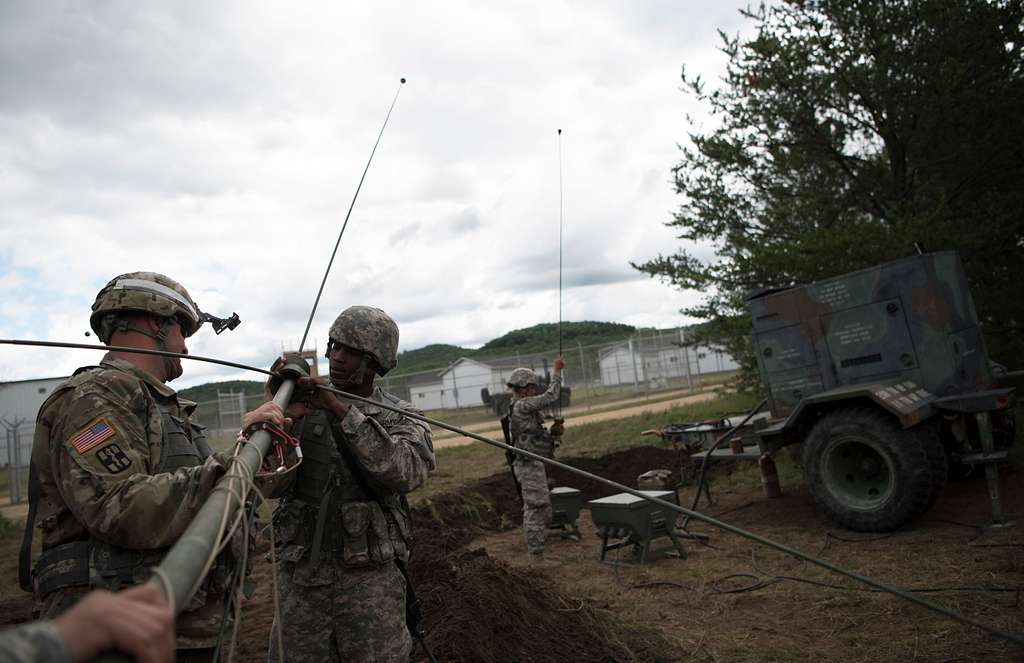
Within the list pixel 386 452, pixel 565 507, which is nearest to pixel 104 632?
pixel 386 452

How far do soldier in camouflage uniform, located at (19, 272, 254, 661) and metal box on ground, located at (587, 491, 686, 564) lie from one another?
4.97 metres

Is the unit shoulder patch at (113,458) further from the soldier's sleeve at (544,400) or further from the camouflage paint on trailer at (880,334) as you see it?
the camouflage paint on trailer at (880,334)

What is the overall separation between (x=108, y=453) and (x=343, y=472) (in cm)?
122

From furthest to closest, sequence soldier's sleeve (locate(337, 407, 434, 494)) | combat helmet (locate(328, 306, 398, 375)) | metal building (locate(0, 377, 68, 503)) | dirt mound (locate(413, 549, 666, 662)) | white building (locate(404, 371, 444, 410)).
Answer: white building (locate(404, 371, 444, 410)), metal building (locate(0, 377, 68, 503)), dirt mound (locate(413, 549, 666, 662)), combat helmet (locate(328, 306, 398, 375)), soldier's sleeve (locate(337, 407, 434, 494))

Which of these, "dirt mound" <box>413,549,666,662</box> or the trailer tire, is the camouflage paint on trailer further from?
"dirt mound" <box>413,549,666,662</box>

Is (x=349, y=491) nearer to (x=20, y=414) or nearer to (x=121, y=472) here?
(x=121, y=472)

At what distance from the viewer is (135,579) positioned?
2219 millimetres

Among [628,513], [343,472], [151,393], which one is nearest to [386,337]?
[343,472]

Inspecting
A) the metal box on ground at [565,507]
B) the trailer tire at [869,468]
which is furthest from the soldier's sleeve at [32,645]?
the metal box on ground at [565,507]

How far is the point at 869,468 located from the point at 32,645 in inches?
289

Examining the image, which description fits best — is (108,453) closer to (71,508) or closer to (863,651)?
(71,508)

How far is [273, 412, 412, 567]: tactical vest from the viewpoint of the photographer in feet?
10.1

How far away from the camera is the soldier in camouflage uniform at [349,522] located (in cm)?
299

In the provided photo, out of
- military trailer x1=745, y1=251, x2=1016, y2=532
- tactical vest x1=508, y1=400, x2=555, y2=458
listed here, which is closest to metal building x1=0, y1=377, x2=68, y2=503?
tactical vest x1=508, y1=400, x2=555, y2=458
